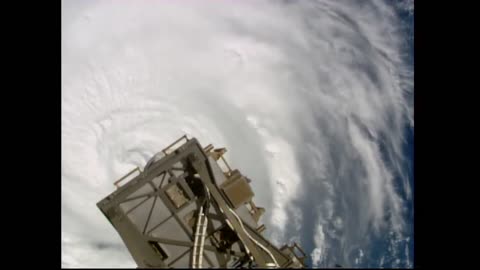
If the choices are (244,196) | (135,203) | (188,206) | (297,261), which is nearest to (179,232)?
(188,206)

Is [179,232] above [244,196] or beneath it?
beneath

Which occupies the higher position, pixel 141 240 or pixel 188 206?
pixel 188 206

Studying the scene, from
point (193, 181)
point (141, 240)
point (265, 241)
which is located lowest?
point (265, 241)

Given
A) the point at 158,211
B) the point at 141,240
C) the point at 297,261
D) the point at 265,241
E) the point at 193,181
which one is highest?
the point at 193,181

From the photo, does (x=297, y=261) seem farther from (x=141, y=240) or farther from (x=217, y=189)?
(x=141, y=240)

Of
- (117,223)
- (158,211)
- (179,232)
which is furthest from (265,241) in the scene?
(117,223)

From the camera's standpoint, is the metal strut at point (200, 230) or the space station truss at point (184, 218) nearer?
the metal strut at point (200, 230)

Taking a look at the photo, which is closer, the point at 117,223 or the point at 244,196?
the point at 117,223

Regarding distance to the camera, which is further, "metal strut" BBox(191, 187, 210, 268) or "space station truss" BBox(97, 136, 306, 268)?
"space station truss" BBox(97, 136, 306, 268)

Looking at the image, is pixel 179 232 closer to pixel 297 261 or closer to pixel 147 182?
pixel 147 182
